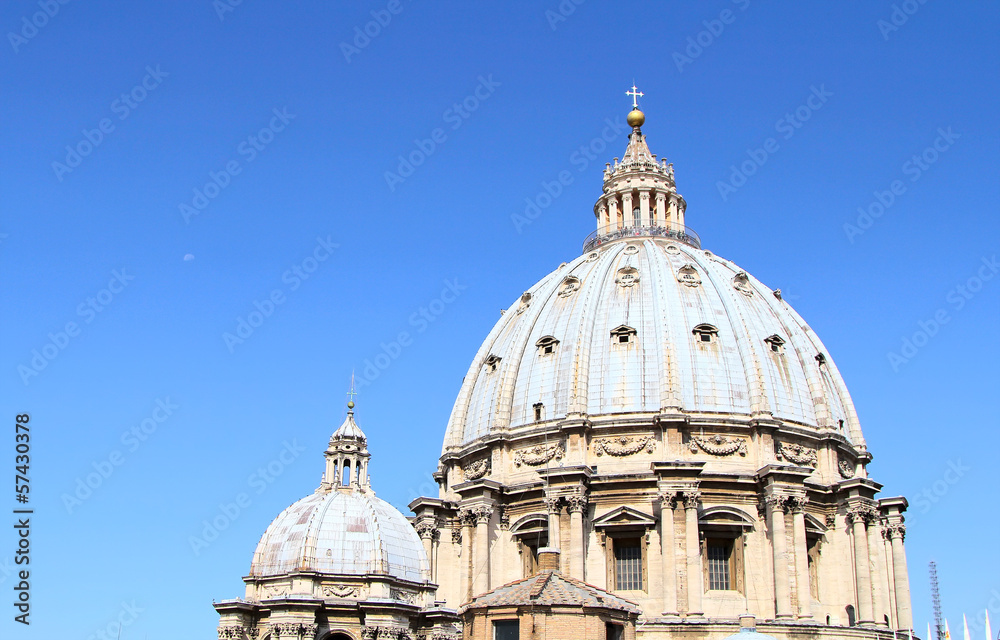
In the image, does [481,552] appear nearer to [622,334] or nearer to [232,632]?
[232,632]

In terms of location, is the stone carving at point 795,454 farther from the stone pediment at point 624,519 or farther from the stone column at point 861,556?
the stone pediment at point 624,519

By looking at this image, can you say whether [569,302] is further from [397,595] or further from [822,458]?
[397,595]

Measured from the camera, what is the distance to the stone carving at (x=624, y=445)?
5403 cm

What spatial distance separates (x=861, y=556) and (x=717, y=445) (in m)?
9.00

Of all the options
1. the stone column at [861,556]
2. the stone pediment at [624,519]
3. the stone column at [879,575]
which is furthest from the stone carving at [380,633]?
the stone column at [879,575]

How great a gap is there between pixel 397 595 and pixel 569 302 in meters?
21.8

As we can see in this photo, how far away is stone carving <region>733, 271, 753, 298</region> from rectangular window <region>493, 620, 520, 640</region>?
115ft

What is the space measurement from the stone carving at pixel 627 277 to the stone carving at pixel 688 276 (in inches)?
97.1

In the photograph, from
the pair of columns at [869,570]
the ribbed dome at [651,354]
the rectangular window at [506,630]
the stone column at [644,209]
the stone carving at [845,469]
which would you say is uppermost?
the stone column at [644,209]

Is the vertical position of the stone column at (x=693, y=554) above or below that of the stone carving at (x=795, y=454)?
below

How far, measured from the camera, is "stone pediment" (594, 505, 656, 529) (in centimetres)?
5156

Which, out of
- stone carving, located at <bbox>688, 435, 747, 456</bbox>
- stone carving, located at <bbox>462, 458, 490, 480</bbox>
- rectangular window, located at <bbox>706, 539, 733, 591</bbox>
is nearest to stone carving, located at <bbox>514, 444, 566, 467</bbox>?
stone carving, located at <bbox>462, 458, 490, 480</bbox>

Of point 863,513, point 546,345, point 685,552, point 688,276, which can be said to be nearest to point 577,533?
point 685,552

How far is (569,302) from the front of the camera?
62.9m
